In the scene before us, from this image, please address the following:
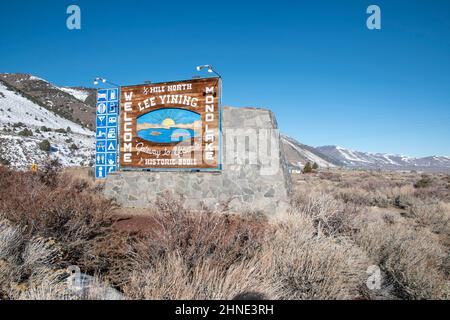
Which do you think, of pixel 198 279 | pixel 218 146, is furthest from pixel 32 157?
pixel 198 279

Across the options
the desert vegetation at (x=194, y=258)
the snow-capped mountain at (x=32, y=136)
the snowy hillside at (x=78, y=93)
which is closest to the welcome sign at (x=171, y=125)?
the desert vegetation at (x=194, y=258)

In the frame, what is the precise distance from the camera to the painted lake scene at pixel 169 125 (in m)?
10.4

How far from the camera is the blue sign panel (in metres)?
11.8

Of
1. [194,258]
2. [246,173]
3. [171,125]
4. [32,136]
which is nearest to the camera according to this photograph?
[194,258]

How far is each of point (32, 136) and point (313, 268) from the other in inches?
1615

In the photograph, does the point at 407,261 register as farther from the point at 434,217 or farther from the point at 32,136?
the point at 32,136

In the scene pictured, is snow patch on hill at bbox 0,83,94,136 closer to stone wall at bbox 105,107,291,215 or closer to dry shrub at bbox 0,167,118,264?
stone wall at bbox 105,107,291,215

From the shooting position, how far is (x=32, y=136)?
3669 cm

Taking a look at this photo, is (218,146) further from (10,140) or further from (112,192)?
(10,140)

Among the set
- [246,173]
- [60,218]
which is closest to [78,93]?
[246,173]

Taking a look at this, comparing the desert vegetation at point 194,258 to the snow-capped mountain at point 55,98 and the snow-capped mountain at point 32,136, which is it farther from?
the snow-capped mountain at point 55,98

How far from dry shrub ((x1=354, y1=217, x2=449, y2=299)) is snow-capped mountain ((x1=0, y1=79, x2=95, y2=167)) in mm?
24988

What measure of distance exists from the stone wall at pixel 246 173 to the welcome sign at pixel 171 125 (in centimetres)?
41
